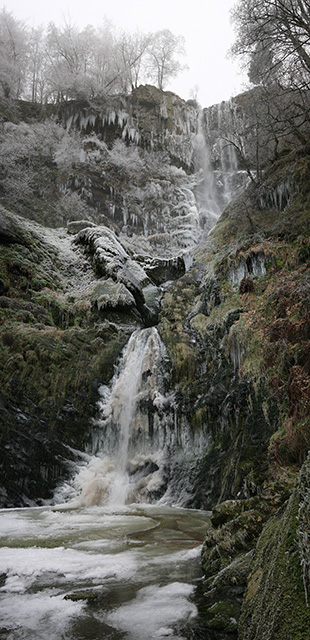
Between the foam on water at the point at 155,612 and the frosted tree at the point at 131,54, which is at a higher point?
the frosted tree at the point at 131,54

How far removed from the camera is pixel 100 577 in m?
3.33

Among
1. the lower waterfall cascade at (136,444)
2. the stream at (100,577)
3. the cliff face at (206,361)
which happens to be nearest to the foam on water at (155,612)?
the stream at (100,577)

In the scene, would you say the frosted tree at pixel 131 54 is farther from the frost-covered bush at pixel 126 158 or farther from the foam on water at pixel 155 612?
the foam on water at pixel 155 612

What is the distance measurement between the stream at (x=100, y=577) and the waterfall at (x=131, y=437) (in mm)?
1924

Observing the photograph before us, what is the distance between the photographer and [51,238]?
50.4 feet

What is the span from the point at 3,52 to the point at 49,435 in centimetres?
3277

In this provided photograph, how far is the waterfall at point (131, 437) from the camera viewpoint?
7.88 meters

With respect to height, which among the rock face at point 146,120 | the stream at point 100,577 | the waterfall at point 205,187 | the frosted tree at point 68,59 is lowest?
the stream at point 100,577

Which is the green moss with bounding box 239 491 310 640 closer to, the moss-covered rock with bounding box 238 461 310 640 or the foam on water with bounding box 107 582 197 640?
the moss-covered rock with bounding box 238 461 310 640

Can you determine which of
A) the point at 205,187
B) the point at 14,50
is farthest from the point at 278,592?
the point at 14,50

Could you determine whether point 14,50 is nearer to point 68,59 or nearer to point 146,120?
point 68,59

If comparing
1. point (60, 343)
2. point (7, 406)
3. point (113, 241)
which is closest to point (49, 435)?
point (7, 406)

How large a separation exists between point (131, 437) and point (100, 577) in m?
5.51

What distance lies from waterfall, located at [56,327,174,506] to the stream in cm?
192
